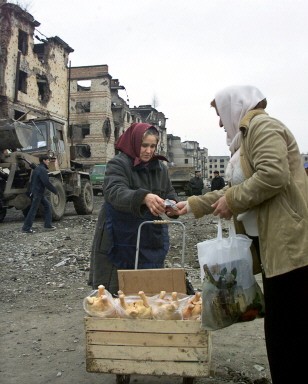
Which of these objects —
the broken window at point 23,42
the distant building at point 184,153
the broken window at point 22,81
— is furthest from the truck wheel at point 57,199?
the distant building at point 184,153

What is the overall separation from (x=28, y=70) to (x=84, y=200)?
13.8 m

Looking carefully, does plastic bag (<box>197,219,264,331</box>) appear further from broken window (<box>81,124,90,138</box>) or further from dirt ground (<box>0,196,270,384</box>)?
broken window (<box>81,124,90,138</box>)

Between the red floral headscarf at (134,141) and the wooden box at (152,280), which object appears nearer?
the wooden box at (152,280)

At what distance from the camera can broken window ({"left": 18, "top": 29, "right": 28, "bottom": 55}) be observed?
25497 mm

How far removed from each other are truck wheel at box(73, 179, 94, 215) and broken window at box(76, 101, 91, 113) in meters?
26.5

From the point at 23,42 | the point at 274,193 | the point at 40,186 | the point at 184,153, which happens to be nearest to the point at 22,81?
the point at 23,42

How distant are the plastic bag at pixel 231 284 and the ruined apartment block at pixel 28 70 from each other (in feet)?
64.9

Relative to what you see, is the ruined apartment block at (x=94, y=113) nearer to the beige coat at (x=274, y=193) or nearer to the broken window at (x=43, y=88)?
the broken window at (x=43, y=88)

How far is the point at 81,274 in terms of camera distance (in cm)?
679

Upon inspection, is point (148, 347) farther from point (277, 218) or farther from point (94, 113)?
point (94, 113)

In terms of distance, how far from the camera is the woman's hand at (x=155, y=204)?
2746 millimetres

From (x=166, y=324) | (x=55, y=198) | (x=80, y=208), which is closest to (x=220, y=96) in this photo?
(x=166, y=324)

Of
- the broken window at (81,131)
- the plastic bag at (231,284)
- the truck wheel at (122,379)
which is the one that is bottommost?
the truck wheel at (122,379)

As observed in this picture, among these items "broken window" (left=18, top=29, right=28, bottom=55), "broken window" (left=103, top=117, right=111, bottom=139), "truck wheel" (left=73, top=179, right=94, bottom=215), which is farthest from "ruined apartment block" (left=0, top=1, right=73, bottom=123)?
"broken window" (left=103, top=117, right=111, bottom=139)
